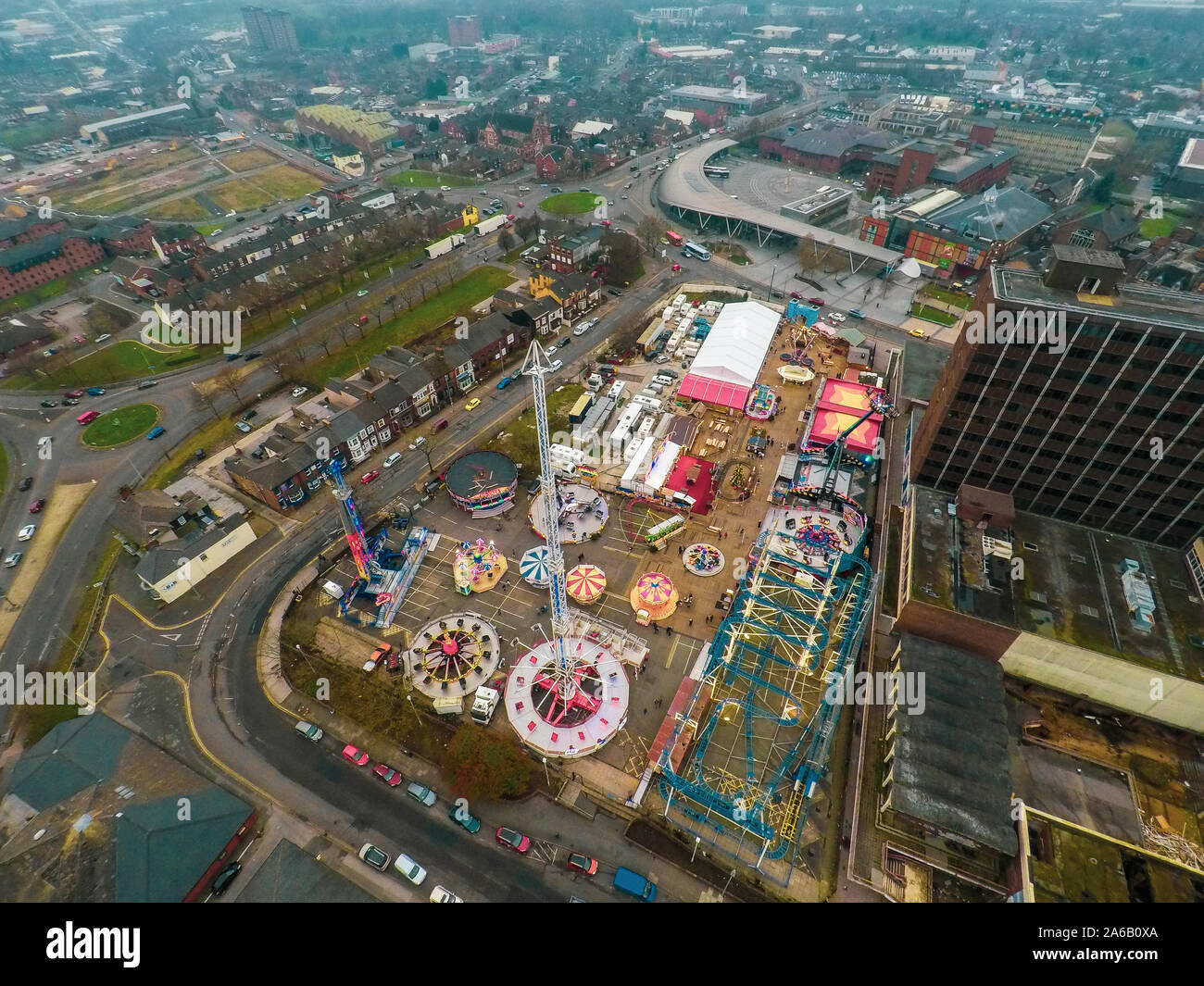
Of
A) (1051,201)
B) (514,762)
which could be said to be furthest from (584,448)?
(1051,201)

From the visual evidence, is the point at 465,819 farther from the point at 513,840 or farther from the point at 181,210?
the point at 181,210

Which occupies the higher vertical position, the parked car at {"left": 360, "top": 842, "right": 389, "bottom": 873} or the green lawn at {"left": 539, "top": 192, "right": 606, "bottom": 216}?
the green lawn at {"left": 539, "top": 192, "right": 606, "bottom": 216}

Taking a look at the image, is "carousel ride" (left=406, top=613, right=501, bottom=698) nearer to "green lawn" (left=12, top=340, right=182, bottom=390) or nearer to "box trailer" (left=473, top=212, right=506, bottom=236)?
"green lawn" (left=12, top=340, right=182, bottom=390)

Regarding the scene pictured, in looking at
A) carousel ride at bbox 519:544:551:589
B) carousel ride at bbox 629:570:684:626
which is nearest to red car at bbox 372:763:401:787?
carousel ride at bbox 519:544:551:589

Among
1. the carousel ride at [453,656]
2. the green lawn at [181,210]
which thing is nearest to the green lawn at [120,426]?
the carousel ride at [453,656]

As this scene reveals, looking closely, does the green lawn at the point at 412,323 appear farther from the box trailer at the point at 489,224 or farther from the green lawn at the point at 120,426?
the green lawn at the point at 120,426
